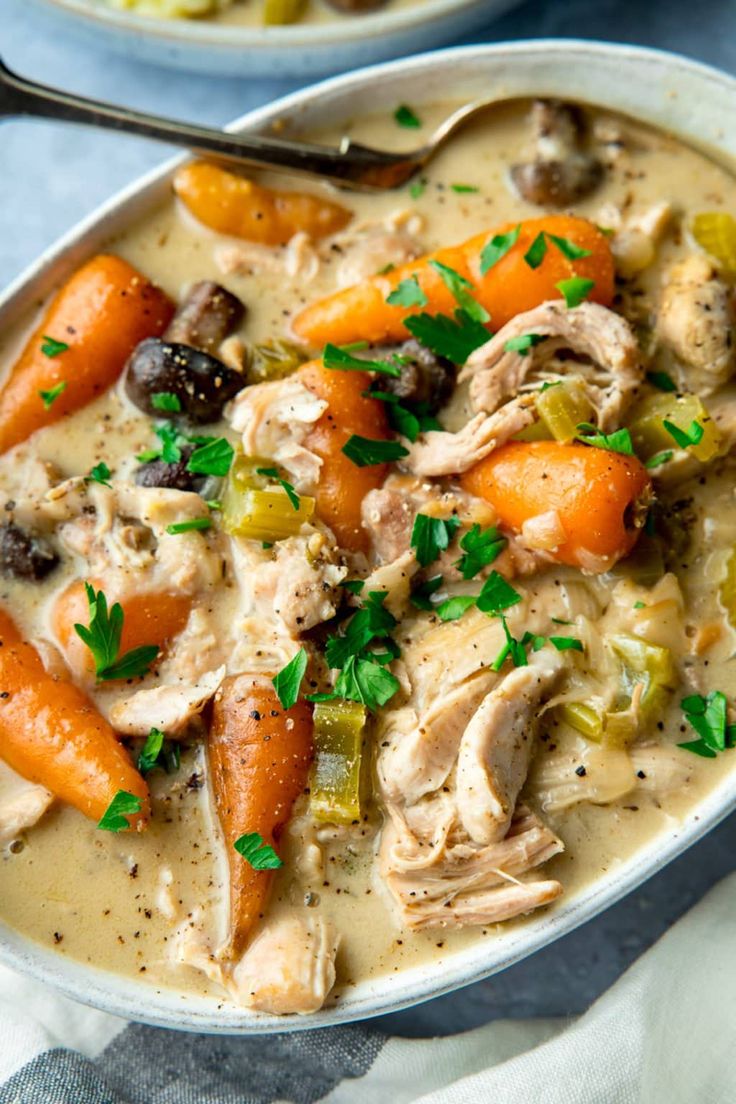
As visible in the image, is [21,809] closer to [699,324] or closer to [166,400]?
[166,400]

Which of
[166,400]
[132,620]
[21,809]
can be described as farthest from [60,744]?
[166,400]

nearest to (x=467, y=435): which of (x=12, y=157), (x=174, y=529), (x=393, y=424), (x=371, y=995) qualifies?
(x=393, y=424)

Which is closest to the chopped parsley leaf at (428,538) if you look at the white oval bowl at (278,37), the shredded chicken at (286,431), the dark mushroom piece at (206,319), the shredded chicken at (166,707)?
the shredded chicken at (286,431)

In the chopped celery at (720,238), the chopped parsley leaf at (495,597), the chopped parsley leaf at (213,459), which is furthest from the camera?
the chopped celery at (720,238)

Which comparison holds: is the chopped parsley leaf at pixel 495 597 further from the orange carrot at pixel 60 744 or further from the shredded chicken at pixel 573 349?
the orange carrot at pixel 60 744

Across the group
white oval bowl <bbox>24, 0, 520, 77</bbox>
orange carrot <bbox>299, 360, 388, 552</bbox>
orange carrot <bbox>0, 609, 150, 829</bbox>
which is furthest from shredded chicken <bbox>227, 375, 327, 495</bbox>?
white oval bowl <bbox>24, 0, 520, 77</bbox>
